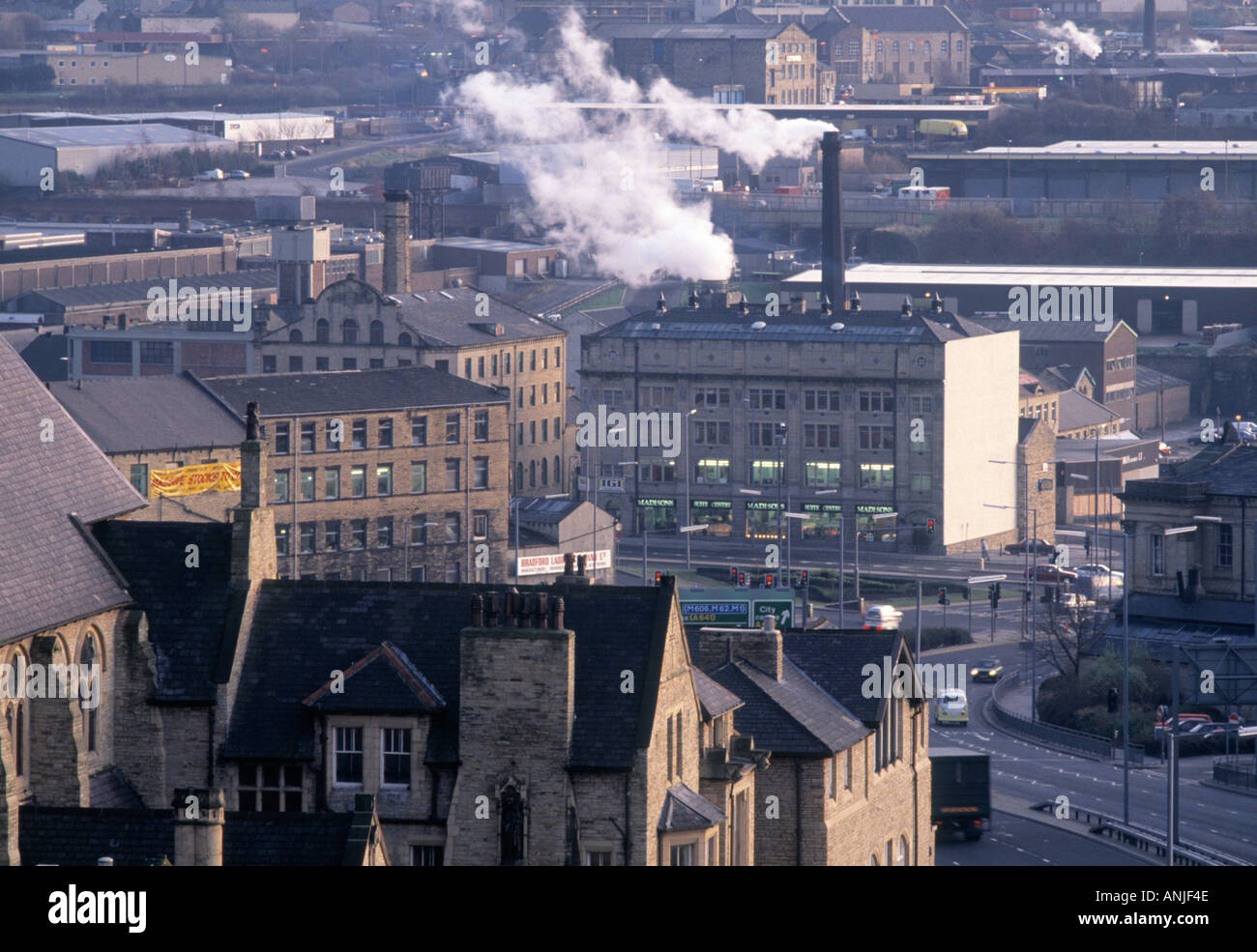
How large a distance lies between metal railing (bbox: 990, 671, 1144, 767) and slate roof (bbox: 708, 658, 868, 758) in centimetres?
4171

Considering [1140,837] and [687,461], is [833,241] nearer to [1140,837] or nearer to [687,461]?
[687,461]

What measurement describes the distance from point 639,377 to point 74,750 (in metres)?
120

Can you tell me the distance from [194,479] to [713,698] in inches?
2791

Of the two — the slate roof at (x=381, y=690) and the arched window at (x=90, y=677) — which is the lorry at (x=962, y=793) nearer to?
the slate roof at (x=381, y=690)

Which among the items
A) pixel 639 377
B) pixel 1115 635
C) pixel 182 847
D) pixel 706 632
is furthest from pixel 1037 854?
pixel 639 377

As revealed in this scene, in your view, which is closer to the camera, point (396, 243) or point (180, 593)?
point (180, 593)

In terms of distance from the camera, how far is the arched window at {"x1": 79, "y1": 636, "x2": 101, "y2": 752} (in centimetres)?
3975

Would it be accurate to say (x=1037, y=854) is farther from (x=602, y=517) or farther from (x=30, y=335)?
(x=30, y=335)

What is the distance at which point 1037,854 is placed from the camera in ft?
233

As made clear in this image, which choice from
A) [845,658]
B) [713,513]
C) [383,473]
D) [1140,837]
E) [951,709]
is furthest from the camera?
[713,513]

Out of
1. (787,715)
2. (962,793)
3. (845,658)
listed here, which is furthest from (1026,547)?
(787,715)

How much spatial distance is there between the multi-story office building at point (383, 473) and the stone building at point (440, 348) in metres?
20.5

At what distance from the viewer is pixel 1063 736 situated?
9631 cm

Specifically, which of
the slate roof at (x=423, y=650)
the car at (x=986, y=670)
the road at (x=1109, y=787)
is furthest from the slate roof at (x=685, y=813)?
the car at (x=986, y=670)
